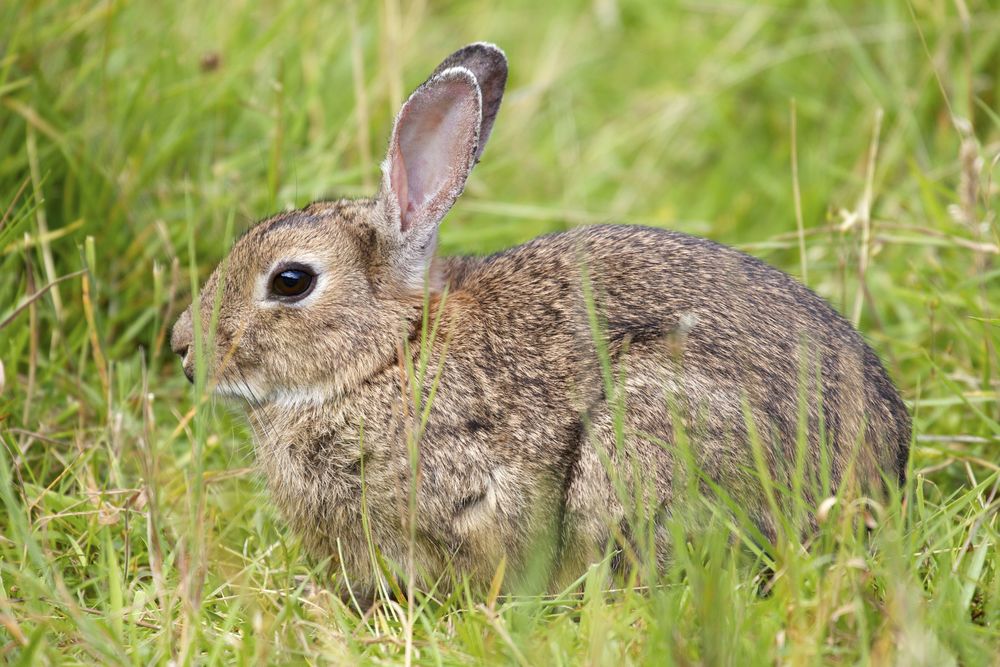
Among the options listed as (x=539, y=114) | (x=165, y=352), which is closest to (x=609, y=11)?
(x=539, y=114)

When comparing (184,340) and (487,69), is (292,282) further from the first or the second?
(487,69)

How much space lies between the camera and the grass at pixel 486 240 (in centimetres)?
337

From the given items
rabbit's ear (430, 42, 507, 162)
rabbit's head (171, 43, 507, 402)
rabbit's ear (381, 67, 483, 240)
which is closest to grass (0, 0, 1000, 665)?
rabbit's head (171, 43, 507, 402)

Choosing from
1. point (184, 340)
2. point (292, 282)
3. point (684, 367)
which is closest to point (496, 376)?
point (684, 367)

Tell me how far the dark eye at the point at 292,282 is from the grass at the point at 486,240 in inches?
17.1

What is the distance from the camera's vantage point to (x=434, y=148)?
176 inches

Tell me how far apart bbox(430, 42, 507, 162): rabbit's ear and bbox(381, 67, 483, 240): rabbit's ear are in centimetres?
16

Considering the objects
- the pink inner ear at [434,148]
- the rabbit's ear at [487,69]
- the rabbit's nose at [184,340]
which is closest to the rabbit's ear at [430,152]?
the pink inner ear at [434,148]

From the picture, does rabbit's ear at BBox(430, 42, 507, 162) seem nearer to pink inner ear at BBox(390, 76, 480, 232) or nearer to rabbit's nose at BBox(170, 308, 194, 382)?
pink inner ear at BBox(390, 76, 480, 232)

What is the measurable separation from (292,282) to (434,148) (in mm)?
679

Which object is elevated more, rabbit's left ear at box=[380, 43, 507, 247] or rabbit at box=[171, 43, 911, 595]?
rabbit's left ear at box=[380, 43, 507, 247]

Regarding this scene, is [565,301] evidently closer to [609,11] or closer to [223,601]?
[223,601]

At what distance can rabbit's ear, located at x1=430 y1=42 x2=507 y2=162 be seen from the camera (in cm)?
455

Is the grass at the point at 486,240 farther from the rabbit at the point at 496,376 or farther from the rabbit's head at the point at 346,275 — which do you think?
the rabbit's head at the point at 346,275
